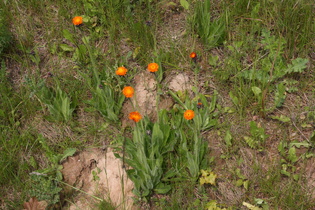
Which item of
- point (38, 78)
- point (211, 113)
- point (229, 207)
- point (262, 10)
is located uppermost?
point (262, 10)

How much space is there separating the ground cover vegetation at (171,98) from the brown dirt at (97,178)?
0.21 ft

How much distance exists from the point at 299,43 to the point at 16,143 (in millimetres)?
2693

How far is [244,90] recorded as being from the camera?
300 cm

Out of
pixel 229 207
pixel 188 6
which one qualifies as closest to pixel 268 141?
pixel 229 207

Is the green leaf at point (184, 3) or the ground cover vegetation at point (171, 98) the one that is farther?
the green leaf at point (184, 3)

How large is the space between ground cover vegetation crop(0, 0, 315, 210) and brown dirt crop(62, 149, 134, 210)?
7 centimetres

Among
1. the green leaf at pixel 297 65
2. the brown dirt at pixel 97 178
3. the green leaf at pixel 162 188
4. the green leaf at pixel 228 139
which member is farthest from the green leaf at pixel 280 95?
the brown dirt at pixel 97 178

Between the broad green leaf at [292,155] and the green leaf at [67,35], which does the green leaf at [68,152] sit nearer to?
the green leaf at [67,35]

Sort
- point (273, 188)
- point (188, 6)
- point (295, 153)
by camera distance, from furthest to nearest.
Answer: point (188, 6)
point (295, 153)
point (273, 188)

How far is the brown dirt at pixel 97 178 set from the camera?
2.66 meters

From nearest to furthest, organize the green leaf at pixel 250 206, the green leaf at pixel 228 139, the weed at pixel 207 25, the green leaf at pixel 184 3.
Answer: the green leaf at pixel 250 206 < the green leaf at pixel 228 139 < the weed at pixel 207 25 < the green leaf at pixel 184 3

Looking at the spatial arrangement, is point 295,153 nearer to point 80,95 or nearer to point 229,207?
point 229,207

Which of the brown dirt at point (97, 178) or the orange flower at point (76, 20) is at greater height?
the orange flower at point (76, 20)

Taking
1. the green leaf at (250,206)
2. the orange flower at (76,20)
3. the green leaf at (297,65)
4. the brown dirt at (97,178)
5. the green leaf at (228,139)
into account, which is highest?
the orange flower at (76,20)
